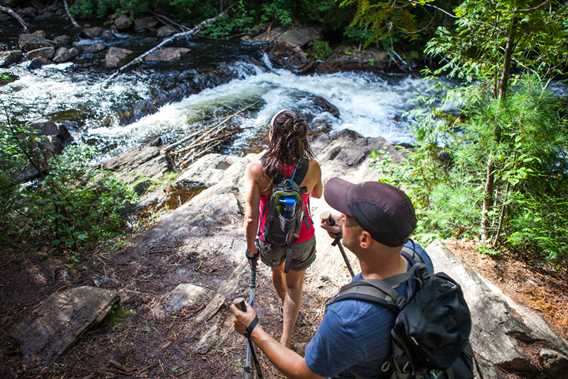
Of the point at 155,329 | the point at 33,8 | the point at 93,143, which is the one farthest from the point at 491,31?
the point at 33,8

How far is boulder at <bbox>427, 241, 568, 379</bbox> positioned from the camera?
3.02 meters

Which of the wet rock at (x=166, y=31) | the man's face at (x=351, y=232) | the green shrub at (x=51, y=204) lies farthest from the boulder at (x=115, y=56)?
the man's face at (x=351, y=232)

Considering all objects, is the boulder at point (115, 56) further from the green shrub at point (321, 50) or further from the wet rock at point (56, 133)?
the green shrub at point (321, 50)

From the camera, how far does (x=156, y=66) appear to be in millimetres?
13984

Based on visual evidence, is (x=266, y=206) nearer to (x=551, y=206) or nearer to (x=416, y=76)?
(x=551, y=206)

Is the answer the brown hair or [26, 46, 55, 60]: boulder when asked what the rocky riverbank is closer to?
the brown hair

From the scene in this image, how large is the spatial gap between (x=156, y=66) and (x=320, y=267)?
12.0 metres

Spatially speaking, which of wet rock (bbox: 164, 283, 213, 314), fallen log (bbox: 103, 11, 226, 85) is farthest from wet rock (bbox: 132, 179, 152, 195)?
fallen log (bbox: 103, 11, 226, 85)

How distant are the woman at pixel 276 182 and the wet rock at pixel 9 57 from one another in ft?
48.0

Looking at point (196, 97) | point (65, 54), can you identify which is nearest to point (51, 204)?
point (196, 97)

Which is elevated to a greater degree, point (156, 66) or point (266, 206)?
point (266, 206)

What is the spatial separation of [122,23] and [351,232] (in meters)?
19.7

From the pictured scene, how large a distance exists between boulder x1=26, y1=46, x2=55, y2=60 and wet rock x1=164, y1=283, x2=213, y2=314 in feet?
46.0

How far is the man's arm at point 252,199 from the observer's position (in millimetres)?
2773
